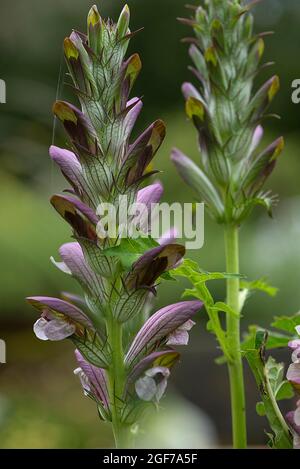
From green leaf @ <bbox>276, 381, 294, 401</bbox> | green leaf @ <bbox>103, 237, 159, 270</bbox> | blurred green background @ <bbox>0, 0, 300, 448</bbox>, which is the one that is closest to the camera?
green leaf @ <bbox>103, 237, 159, 270</bbox>

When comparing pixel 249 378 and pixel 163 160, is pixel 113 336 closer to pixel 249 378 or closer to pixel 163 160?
pixel 249 378

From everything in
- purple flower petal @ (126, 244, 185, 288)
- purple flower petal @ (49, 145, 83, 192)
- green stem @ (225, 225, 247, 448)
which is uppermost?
purple flower petal @ (49, 145, 83, 192)

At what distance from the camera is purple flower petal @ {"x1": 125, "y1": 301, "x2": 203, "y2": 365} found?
14.5 inches

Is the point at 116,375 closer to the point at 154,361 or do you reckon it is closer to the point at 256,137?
the point at 154,361

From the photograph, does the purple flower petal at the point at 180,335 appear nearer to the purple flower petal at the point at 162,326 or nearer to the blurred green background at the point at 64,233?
the purple flower petal at the point at 162,326

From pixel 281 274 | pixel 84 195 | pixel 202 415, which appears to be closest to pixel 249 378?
pixel 202 415

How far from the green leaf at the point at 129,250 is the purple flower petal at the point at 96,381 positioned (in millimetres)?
69

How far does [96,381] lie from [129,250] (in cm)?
9

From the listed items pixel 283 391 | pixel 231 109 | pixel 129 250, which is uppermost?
pixel 231 109

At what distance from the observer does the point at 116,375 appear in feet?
1.20

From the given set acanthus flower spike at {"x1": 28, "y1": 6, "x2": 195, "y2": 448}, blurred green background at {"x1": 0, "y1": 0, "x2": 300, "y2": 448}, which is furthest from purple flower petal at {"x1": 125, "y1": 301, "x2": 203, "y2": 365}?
blurred green background at {"x1": 0, "y1": 0, "x2": 300, "y2": 448}

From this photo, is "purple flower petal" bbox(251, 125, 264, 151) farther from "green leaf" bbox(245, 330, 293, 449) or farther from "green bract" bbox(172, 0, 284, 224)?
"green leaf" bbox(245, 330, 293, 449)

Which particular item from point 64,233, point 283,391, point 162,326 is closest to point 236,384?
point 283,391

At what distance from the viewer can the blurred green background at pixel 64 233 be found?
1.78 meters
